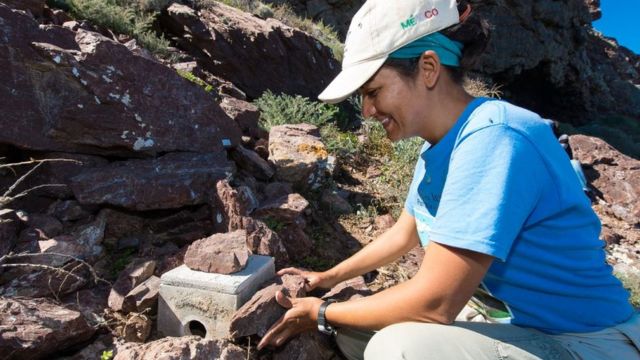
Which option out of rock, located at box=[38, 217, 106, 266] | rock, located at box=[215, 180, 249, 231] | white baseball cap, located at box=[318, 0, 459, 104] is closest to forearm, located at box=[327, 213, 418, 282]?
rock, located at box=[215, 180, 249, 231]

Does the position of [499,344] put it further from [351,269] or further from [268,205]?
[268,205]

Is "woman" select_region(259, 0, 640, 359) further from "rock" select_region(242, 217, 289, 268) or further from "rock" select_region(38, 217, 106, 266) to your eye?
"rock" select_region(38, 217, 106, 266)

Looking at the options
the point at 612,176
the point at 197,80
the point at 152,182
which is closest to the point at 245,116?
the point at 197,80

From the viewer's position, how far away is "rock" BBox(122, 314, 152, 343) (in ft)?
7.43

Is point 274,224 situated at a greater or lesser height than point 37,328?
greater

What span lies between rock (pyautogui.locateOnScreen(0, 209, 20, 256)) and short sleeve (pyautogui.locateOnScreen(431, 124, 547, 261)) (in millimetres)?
2229

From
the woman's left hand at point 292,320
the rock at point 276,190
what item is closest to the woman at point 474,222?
the woman's left hand at point 292,320

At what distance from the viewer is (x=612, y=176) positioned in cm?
698

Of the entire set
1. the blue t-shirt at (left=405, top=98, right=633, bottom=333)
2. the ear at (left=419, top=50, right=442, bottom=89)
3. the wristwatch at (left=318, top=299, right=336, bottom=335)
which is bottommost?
the wristwatch at (left=318, top=299, right=336, bottom=335)

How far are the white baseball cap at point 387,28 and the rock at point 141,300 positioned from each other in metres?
1.41

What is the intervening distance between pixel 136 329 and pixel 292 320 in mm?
786

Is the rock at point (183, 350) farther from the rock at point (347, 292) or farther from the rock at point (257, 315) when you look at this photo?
the rock at point (347, 292)

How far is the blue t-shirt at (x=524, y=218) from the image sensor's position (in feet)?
4.74

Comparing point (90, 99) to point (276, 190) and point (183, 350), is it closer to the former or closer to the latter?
point (276, 190)
